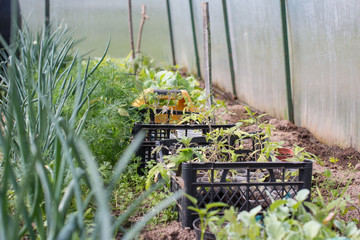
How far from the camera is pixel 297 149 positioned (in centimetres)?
175

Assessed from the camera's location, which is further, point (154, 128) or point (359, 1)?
point (359, 1)

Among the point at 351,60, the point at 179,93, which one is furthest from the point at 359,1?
the point at 179,93

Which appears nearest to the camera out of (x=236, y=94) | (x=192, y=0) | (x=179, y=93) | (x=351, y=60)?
(x=179, y=93)

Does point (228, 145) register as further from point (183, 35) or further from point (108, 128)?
point (183, 35)

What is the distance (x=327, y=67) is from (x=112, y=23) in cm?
620

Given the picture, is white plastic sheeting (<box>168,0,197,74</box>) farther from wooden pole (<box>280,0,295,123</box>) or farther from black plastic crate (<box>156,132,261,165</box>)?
black plastic crate (<box>156,132,261,165</box>)

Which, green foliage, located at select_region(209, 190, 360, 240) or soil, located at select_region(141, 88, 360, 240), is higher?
green foliage, located at select_region(209, 190, 360, 240)

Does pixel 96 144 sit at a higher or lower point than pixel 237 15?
lower

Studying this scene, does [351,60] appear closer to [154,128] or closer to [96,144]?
[154,128]

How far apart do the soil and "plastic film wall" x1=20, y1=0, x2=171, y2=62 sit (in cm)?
447

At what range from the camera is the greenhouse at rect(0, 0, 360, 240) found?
976 millimetres

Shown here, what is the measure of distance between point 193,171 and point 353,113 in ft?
6.25

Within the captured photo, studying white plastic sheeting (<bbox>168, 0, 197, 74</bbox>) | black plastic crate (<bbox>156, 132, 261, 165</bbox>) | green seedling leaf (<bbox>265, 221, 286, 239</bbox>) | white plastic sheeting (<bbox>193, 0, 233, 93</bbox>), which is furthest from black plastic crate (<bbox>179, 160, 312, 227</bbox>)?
white plastic sheeting (<bbox>168, 0, 197, 74</bbox>)

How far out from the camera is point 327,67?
331 cm
